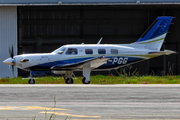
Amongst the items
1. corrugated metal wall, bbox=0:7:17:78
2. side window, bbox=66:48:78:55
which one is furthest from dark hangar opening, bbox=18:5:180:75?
side window, bbox=66:48:78:55

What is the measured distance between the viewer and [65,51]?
21891 mm

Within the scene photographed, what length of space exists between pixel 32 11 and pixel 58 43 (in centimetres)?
356

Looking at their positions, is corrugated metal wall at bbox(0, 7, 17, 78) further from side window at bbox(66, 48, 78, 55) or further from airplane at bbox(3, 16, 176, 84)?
side window at bbox(66, 48, 78, 55)

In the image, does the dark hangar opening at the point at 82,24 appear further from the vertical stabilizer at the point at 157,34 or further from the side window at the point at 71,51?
the side window at the point at 71,51

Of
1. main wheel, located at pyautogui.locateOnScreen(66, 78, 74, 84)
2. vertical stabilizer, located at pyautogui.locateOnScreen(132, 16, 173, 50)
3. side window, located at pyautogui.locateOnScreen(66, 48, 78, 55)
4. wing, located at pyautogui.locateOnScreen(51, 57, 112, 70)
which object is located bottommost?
main wheel, located at pyautogui.locateOnScreen(66, 78, 74, 84)

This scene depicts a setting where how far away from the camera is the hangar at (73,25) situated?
30.2 m

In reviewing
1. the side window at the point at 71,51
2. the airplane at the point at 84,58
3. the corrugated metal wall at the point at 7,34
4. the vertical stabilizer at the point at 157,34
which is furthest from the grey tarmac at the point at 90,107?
the corrugated metal wall at the point at 7,34

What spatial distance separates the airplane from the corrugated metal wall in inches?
309

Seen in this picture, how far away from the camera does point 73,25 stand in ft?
101

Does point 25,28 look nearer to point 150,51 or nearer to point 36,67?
point 36,67

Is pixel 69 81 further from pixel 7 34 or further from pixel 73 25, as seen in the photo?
pixel 7 34

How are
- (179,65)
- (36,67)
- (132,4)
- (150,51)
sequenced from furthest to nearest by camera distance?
1. (179,65)
2. (132,4)
3. (150,51)
4. (36,67)

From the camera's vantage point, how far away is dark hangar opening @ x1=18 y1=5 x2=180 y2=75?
100.0 ft

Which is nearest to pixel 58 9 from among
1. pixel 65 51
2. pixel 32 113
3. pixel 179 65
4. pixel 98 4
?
pixel 98 4
